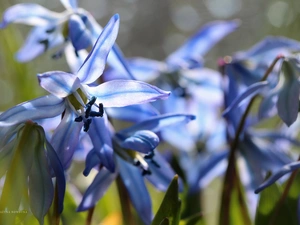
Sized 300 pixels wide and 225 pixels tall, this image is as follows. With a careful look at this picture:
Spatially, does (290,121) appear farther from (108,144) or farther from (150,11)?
(150,11)

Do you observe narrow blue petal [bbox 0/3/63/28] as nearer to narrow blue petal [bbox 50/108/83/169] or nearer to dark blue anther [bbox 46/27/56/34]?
dark blue anther [bbox 46/27/56/34]

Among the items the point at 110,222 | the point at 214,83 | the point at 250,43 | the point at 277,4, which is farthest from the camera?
the point at 250,43

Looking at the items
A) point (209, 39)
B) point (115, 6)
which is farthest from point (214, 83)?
point (115, 6)

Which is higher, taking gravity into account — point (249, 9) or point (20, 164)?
point (20, 164)

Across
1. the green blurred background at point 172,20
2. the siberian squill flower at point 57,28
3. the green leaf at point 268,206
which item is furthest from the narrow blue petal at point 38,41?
the green blurred background at point 172,20

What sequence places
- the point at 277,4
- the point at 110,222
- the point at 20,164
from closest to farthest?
the point at 20,164 → the point at 110,222 → the point at 277,4

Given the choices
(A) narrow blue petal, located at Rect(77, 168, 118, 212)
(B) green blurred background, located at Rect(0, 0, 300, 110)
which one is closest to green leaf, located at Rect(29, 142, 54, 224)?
(A) narrow blue petal, located at Rect(77, 168, 118, 212)

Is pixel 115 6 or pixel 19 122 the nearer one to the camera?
pixel 19 122

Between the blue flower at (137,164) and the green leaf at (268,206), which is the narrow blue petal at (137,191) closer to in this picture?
the blue flower at (137,164)
